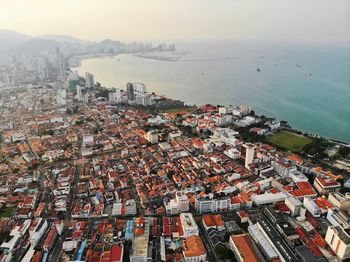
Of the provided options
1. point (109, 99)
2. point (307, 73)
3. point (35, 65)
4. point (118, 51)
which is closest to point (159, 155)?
point (109, 99)

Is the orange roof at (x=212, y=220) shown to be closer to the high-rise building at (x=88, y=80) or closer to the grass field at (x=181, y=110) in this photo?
the grass field at (x=181, y=110)

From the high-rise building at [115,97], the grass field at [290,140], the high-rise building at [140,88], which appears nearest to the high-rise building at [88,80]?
the high-rise building at [140,88]

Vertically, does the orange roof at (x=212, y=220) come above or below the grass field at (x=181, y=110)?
below

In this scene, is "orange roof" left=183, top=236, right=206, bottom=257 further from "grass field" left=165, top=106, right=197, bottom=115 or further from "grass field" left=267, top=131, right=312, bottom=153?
"grass field" left=165, top=106, right=197, bottom=115

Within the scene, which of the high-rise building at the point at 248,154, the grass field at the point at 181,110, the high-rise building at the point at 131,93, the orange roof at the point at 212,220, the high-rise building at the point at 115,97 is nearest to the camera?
the orange roof at the point at 212,220

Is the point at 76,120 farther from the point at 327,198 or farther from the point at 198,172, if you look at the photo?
the point at 327,198
